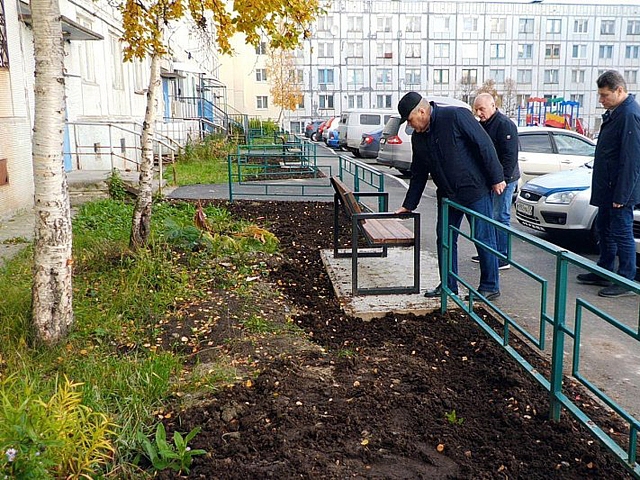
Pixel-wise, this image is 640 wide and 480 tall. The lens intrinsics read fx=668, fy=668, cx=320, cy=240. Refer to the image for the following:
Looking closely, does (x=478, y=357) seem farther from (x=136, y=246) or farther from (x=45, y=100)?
(x=136, y=246)

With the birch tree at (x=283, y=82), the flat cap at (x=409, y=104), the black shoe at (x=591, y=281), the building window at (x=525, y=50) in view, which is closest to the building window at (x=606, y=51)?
the building window at (x=525, y=50)

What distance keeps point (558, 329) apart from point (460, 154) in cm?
215

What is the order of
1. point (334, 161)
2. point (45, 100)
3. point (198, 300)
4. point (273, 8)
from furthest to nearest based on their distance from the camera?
point (334, 161)
point (273, 8)
point (198, 300)
point (45, 100)

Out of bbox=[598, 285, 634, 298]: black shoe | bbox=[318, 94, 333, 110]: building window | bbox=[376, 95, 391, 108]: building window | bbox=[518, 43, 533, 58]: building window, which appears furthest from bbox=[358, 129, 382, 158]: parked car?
bbox=[518, 43, 533, 58]: building window

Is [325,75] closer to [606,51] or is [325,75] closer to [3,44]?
→ [606,51]

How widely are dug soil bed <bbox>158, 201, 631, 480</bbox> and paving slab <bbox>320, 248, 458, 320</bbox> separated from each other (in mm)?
136

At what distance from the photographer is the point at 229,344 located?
4.68 meters

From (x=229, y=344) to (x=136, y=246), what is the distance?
2.48m

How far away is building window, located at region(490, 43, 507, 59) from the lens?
69.4 meters

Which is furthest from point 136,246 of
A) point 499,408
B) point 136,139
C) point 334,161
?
point 334,161

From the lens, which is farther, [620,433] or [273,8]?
[273,8]

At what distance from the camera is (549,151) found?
12328mm

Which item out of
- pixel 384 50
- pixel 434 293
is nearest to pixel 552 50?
pixel 384 50

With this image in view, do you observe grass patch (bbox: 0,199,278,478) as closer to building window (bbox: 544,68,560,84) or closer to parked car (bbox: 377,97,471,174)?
parked car (bbox: 377,97,471,174)
